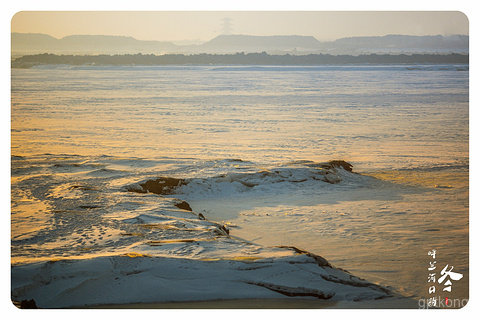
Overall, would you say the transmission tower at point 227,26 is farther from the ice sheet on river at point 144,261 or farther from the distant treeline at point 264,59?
the distant treeline at point 264,59

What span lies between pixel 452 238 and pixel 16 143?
5.69 metres

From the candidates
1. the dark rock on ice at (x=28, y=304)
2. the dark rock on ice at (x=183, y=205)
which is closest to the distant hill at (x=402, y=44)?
the dark rock on ice at (x=183, y=205)

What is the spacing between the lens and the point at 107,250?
3.43 m

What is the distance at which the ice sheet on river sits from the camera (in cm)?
309

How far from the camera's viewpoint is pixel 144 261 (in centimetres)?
320

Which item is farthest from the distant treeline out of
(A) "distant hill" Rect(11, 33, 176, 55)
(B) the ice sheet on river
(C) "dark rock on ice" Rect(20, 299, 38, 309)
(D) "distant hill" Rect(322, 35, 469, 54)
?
(C) "dark rock on ice" Rect(20, 299, 38, 309)

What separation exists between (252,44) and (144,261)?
352 centimetres

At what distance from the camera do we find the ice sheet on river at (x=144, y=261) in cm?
309

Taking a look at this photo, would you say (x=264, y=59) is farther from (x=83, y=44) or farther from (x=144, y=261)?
(x=144, y=261)

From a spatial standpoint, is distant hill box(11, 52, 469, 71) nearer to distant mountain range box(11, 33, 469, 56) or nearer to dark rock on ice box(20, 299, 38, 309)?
distant mountain range box(11, 33, 469, 56)

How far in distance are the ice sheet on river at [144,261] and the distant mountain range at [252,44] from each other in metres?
1.90

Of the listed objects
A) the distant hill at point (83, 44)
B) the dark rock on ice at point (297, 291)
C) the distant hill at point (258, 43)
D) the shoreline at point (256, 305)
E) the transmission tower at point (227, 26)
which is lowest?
the shoreline at point (256, 305)

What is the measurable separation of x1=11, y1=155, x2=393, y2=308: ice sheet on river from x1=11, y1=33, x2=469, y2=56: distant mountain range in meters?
1.90

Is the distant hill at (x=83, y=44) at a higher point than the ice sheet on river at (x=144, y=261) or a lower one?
higher
